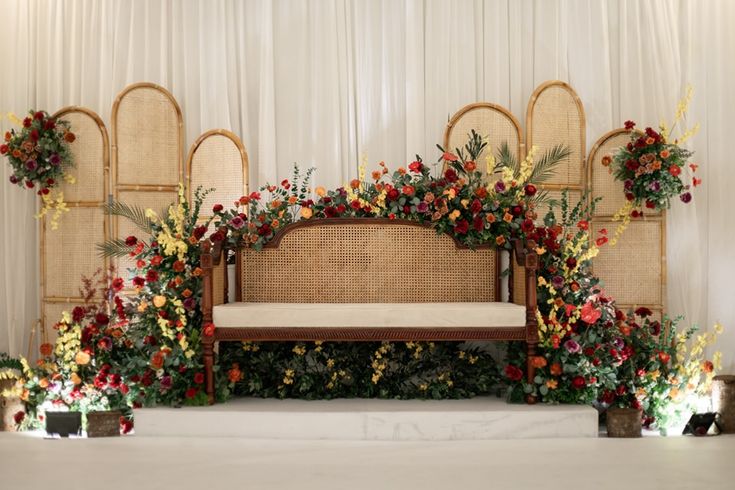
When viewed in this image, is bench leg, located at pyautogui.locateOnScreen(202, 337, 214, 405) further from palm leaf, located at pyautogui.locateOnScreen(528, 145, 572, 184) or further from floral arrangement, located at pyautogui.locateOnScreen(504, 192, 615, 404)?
palm leaf, located at pyautogui.locateOnScreen(528, 145, 572, 184)

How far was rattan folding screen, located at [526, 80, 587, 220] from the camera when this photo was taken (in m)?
4.98

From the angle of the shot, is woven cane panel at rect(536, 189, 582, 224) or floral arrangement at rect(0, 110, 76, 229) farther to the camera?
woven cane panel at rect(536, 189, 582, 224)

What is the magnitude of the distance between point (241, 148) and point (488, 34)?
1.96 metres

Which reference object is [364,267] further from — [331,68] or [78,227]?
[78,227]

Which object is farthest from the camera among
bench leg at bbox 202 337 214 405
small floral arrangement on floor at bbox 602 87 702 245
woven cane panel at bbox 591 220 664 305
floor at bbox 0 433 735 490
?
woven cane panel at bbox 591 220 664 305

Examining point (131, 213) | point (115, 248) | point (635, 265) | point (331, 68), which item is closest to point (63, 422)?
point (115, 248)

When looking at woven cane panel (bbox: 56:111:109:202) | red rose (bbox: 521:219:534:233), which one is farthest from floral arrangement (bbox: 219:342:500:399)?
woven cane panel (bbox: 56:111:109:202)

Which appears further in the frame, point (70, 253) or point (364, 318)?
point (70, 253)

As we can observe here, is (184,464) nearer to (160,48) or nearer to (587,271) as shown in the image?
(587,271)

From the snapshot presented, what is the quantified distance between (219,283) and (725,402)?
9.87ft

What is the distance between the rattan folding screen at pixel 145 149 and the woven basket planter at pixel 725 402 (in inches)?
145

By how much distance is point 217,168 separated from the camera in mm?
5074

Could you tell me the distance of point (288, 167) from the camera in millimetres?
5230

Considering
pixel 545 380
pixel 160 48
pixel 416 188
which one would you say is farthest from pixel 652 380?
pixel 160 48
